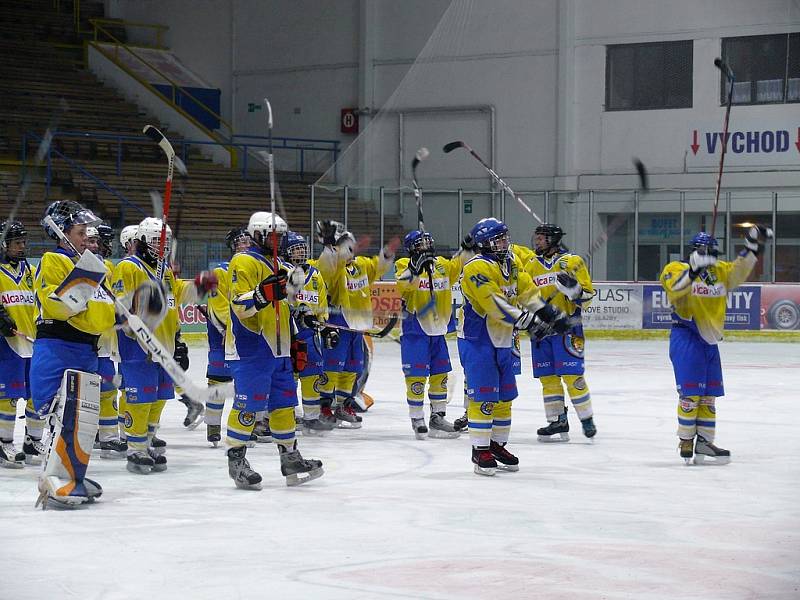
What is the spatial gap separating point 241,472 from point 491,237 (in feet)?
6.63

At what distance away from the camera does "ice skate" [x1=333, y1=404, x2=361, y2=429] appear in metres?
9.86

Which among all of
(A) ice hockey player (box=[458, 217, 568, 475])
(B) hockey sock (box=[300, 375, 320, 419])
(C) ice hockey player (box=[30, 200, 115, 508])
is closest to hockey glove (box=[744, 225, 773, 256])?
(A) ice hockey player (box=[458, 217, 568, 475])

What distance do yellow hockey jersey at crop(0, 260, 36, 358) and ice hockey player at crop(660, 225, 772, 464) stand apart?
13.1 feet

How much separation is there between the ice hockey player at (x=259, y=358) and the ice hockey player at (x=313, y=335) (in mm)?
2294

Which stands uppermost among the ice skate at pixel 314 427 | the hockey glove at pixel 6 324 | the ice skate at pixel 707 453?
the hockey glove at pixel 6 324

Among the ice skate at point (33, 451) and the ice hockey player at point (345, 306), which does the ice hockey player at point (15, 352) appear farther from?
the ice hockey player at point (345, 306)

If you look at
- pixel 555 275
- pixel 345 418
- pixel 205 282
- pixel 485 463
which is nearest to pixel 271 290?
pixel 205 282

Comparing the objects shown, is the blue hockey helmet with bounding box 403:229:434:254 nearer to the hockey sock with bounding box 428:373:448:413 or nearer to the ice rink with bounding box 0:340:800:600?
the hockey sock with bounding box 428:373:448:413

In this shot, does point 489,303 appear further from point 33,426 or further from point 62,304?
point 33,426

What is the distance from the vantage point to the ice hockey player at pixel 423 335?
30.7 feet

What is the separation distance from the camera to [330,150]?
2450cm

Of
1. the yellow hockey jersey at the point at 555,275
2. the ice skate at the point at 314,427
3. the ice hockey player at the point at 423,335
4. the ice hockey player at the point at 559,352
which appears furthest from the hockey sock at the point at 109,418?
the yellow hockey jersey at the point at 555,275

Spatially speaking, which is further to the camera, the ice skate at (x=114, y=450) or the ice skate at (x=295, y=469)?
the ice skate at (x=114, y=450)

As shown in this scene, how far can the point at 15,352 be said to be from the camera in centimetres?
784
